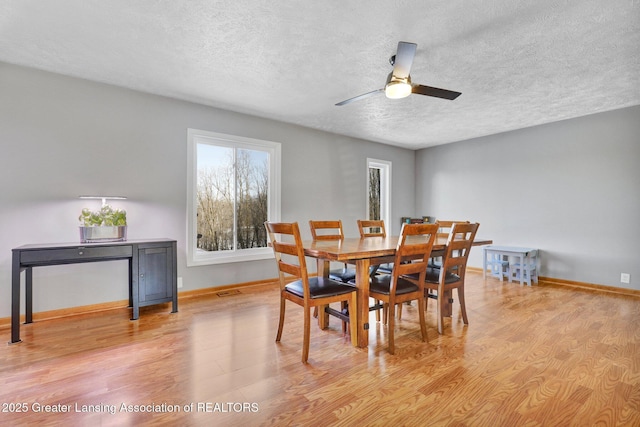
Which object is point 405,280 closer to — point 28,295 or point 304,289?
point 304,289

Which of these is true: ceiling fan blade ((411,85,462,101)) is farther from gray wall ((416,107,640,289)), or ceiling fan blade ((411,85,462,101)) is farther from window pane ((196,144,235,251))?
gray wall ((416,107,640,289))

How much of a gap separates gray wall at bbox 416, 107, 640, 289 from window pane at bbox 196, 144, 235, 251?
4409 mm

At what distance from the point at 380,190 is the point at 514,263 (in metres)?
2.74

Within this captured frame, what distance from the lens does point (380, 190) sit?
6453mm

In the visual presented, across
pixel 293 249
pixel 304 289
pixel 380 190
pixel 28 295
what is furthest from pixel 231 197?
pixel 380 190

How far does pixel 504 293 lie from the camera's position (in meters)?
4.08

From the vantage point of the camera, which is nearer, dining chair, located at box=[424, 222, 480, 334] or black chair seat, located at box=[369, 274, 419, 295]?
black chair seat, located at box=[369, 274, 419, 295]

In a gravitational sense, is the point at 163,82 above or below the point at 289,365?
above

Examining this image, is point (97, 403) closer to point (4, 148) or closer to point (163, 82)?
point (4, 148)

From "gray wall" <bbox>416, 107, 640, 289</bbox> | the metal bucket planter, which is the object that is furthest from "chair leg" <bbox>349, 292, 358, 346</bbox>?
"gray wall" <bbox>416, 107, 640, 289</bbox>

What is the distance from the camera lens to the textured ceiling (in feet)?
7.05

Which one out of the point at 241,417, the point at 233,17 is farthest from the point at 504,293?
→ the point at 233,17

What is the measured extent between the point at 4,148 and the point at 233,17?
2579mm

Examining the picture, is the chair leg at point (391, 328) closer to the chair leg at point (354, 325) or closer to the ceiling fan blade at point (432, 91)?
the chair leg at point (354, 325)
